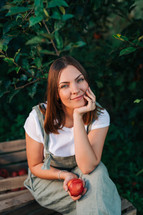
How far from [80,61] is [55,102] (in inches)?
41.3

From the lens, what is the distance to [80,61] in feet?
8.42

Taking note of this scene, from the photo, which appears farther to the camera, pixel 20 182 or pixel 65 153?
pixel 20 182

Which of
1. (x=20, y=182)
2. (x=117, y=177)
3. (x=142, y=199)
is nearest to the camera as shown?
(x=20, y=182)

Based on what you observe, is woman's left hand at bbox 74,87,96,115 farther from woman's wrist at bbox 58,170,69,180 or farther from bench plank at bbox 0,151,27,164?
bench plank at bbox 0,151,27,164

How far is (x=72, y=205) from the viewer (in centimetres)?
162

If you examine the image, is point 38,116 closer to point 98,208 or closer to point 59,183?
point 59,183

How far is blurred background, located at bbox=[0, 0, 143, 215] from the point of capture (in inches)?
62.5

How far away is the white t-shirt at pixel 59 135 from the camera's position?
1670 millimetres

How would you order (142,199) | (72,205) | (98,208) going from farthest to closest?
(142,199)
(72,205)
(98,208)

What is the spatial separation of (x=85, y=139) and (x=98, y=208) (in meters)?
0.40

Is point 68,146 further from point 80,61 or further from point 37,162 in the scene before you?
point 80,61

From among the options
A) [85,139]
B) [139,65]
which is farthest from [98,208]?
[139,65]

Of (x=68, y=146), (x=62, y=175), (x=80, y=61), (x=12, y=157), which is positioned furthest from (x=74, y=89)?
(x=12, y=157)

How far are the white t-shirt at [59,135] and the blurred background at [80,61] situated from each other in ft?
0.84
